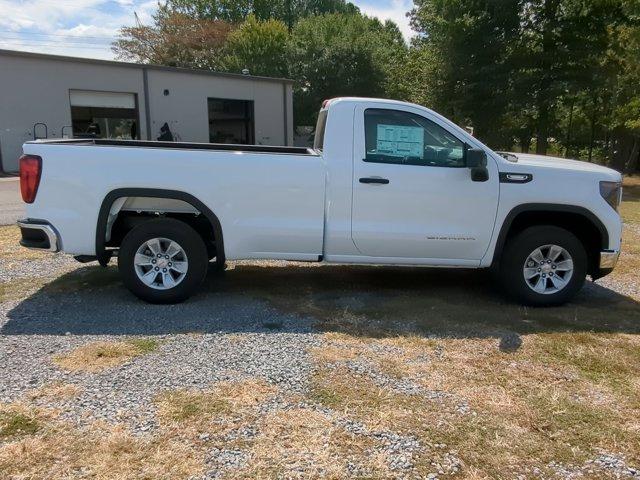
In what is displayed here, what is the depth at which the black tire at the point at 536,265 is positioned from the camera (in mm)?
5406

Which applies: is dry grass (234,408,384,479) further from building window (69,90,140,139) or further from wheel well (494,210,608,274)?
building window (69,90,140,139)

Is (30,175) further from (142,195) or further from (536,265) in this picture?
(536,265)

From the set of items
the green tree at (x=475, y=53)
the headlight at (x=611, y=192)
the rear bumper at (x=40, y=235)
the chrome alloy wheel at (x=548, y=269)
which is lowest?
the chrome alloy wheel at (x=548, y=269)

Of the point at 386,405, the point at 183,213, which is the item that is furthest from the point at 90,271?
the point at 386,405

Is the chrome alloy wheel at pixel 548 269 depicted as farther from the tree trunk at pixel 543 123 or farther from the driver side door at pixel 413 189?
the tree trunk at pixel 543 123

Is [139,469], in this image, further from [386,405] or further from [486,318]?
[486,318]

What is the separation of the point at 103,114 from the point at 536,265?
23277 mm

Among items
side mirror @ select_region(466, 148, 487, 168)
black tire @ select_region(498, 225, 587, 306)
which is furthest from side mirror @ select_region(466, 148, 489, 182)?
black tire @ select_region(498, 225, 587, 306)

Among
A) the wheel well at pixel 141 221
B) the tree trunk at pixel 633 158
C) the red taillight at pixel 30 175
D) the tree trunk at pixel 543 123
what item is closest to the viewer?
the red taillight at pixel 30 175

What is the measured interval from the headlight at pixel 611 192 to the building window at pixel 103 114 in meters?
23.0

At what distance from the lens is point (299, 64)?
37.3 m

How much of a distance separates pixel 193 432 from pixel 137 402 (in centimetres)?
54

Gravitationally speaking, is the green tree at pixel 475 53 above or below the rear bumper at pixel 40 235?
above

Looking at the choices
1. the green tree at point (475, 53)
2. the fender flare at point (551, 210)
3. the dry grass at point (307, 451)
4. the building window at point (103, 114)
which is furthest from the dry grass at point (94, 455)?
the building window at point (103, 114)
